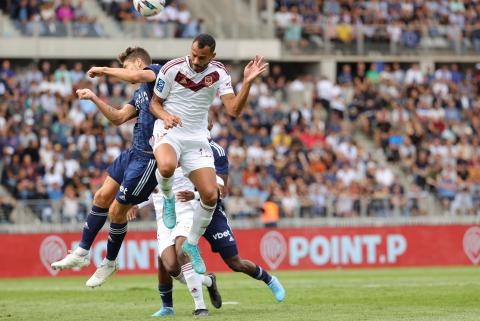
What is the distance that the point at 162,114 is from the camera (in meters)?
13.4

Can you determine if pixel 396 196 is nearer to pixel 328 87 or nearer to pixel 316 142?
pixel 316 142

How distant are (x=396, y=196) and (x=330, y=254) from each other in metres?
2.24

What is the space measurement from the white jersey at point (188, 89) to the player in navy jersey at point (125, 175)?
0.23 metres

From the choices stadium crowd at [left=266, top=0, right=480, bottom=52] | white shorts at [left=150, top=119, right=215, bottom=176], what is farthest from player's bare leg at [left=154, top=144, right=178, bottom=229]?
stadium crowd at [left=266, top=0, right=480, bottom=52]

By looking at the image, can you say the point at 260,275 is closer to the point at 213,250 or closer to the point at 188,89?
the point at 213,250

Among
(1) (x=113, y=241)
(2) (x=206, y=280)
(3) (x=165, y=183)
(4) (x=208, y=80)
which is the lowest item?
(2) (x=206, y=280)

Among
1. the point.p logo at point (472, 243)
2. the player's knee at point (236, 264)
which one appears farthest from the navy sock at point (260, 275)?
the point.p logo at point (472, 243)

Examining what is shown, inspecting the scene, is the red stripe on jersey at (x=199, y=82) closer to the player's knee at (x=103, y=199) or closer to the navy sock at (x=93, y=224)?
the player's knee at (x=103, y=199)

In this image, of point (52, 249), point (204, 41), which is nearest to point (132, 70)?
point (204, 41)

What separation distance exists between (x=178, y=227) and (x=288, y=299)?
9.24 feet

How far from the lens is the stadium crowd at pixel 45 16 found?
33.3 meters

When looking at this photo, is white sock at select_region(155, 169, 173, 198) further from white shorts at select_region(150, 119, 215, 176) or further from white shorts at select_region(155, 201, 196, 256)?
white shorts at select_region(155, 201, 196, 256)

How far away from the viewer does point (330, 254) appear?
28.6m

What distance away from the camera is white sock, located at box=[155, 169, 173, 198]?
44.5 feet
